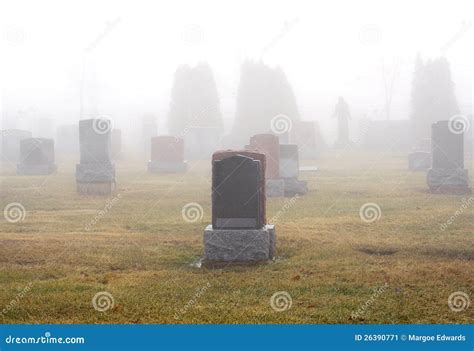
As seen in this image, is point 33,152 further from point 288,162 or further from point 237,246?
point 237,246

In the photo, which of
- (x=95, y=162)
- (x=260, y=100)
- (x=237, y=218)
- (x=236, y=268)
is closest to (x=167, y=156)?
(x=95, y=162)

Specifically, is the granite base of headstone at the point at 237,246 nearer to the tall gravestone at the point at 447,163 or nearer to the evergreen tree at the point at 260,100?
the tall gravestone at the point at 447,163

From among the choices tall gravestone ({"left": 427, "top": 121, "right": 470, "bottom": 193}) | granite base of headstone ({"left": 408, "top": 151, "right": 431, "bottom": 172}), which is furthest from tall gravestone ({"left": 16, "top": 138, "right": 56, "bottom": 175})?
granite base of headstone ({"left": 408, "top": 151, "right": 431, "bottom": 172})

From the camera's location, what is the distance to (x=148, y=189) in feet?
74.6

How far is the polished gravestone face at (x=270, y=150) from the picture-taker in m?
21.1

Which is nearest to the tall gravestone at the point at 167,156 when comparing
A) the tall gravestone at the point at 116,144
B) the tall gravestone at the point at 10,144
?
the tall gravestone at the point at 116,144

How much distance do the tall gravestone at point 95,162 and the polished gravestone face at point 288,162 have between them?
6849 mm

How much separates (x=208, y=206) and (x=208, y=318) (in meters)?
11.3

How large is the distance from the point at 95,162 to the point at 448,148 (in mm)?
13658

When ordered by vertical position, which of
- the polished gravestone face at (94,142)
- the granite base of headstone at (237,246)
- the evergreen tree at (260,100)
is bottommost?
the granite base of headstone at (237,246)

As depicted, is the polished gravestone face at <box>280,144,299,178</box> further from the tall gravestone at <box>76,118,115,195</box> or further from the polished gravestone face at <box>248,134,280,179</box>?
the tall gravestone at <box>76,118,115,195</box>

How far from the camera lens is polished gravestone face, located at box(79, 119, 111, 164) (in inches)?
865

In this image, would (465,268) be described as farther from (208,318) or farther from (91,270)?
(91,270)

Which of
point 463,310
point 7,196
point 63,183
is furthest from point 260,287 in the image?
point 63,183
